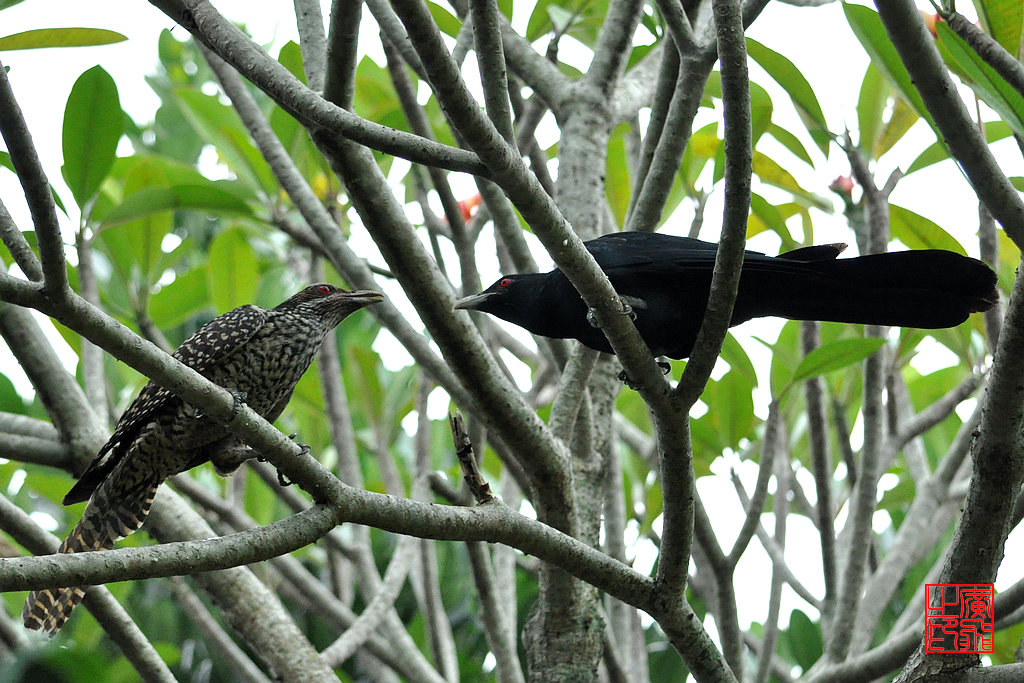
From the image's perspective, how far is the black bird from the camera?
2887mm

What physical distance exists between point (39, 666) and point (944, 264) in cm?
250

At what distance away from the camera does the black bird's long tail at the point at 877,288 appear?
2850 mm

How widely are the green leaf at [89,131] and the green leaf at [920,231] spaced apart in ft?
9.67

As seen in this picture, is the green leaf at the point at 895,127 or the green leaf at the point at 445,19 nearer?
the green leaf at the point at 445,19

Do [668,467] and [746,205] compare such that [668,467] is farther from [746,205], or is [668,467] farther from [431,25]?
[431,25]

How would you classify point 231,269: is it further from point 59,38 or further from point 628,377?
point 628,377

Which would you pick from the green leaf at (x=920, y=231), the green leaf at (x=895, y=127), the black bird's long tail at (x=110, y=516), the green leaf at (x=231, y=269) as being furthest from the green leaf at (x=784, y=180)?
the black bird's long tail at (x=110, y=516)

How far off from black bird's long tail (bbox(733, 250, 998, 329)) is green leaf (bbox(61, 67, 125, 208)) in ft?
7.91

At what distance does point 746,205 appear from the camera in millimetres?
2244

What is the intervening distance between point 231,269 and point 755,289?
2806mm

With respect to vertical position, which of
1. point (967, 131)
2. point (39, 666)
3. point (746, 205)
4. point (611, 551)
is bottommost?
point (39, 666)

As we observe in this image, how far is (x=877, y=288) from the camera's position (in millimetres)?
2977

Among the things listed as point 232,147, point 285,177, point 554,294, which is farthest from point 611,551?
point 232,147

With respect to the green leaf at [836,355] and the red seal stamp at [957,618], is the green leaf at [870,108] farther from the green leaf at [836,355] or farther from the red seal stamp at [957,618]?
the red seal stamp at [957,618]
